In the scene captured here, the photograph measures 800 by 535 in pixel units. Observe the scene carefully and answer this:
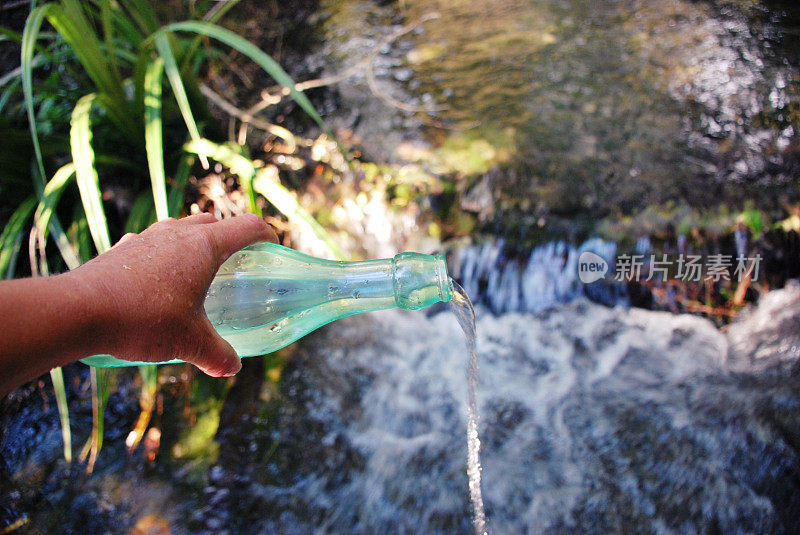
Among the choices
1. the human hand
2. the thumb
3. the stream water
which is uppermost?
the human hand

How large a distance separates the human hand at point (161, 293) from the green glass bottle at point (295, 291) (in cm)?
18

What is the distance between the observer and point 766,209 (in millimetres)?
2223

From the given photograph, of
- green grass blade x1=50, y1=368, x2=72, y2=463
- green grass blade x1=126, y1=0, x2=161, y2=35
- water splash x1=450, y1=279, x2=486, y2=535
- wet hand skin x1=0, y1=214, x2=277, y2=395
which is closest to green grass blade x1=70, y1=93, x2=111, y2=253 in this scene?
green grass blade x1=50, y1=368, x2=72, y2=463

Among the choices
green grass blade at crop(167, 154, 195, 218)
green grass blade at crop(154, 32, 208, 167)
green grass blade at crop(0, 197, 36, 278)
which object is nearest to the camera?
green grass blade at crop(154, 32, 208, 167)

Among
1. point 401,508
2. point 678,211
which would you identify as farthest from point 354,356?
point 678,211

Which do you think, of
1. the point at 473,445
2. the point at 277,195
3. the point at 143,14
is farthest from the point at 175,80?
the point at 473,445

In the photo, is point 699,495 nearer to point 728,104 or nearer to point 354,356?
point 354,356

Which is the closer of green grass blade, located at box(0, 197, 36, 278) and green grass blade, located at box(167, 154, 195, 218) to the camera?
green grass blade, located at box(0, 197, 36, 278)

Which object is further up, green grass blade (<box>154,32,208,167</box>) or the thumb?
green grass blade (<box>154,32,208,167</box>)

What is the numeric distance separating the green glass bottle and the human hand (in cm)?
18

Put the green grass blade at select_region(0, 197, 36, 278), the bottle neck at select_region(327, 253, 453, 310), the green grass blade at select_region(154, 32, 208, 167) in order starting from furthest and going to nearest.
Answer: the green grass blade at select_region(0, 197, 36, 278)
the green grass blade at select_region(154, 32, 208, 167)
the bottle neck at select_region(327, 253, 453, 310)

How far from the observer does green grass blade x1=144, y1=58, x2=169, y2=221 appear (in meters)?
1.66

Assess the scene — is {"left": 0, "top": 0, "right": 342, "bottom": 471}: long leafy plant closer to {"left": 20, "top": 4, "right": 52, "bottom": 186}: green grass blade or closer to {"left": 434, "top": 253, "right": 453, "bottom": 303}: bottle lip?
{"left": 20, "top": 4, "right": 52, "bottom": 186}: green grass blade

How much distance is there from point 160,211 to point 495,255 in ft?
4.63
